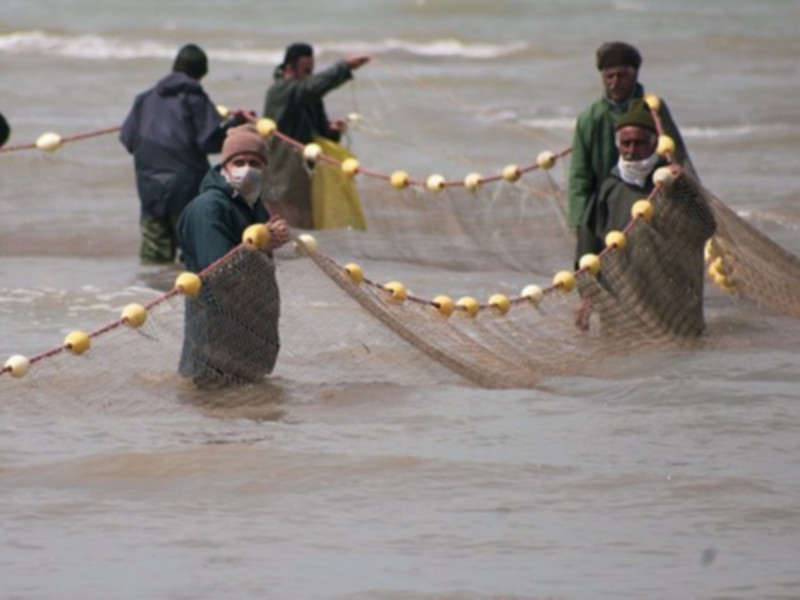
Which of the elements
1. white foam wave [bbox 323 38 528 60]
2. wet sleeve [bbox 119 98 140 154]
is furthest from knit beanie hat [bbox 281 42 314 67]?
white foam wave [bbox 323 38 528 60]

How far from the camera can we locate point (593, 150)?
10117 millimetres

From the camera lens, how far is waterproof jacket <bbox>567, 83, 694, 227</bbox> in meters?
10.1

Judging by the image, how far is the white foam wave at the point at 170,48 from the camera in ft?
99.7

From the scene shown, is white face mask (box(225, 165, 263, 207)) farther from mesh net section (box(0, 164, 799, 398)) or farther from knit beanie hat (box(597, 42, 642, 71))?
knit beanie hat (box(597, 42, 642, 71))

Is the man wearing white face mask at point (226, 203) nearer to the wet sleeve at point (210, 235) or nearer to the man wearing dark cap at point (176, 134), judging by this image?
the wet sleeve at point (210, 235)

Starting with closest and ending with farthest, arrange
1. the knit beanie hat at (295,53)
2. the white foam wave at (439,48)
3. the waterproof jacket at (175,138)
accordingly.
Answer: the waterproof jacket at (175,138) → the knit beanie hat at (295,53) → the white foam wave at (439,48)

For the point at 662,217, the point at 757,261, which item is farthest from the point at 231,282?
the point at 757,261

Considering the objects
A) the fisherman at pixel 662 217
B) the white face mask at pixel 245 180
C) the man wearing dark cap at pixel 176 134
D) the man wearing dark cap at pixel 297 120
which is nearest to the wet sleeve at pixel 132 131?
the man wearing dark cap at pixel 176 134

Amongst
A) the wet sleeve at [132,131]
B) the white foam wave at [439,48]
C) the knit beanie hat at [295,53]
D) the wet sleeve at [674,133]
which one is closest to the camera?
the wet sleeve at [674,133]

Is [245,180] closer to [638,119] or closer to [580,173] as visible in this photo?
[638,119]

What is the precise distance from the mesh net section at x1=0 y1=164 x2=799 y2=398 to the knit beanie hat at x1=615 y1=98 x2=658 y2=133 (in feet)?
0.91

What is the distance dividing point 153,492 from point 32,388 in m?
0.62

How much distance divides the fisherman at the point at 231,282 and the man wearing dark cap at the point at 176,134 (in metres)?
3.70

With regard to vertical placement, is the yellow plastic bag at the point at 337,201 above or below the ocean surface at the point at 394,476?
above
